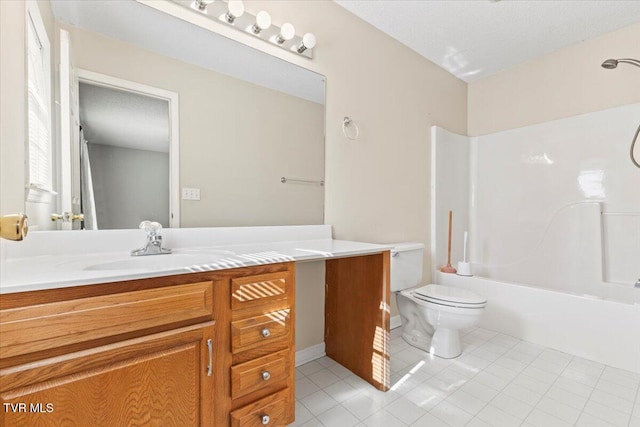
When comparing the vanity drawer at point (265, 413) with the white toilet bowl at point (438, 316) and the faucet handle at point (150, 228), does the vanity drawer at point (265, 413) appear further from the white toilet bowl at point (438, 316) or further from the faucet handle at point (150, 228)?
the white toilet bowl at point (438, 316)

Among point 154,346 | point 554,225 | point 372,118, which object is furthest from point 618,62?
point 154,346

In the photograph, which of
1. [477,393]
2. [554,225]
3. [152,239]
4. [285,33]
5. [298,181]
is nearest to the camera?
[152,239]

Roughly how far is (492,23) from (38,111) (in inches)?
111

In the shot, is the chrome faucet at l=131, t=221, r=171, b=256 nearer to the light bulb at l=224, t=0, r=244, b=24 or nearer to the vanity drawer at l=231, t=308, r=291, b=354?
the vanity drawer at l=231, t=308, r=291, b=354

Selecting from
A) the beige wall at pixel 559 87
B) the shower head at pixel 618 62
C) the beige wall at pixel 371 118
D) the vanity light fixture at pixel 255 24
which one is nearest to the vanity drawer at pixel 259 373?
the beige wall at pixel 371 118

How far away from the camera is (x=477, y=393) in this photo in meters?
1.54

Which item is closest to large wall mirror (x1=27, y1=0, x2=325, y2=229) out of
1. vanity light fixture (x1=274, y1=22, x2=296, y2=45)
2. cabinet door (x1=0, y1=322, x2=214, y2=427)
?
vanity light fixture (x1=274, y1=22, x2=296, y2=45)

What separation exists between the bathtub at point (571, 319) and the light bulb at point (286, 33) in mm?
2284

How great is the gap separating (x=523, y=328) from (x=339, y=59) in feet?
7.80

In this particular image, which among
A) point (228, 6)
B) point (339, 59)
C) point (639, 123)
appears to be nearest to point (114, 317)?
point (228, 6)

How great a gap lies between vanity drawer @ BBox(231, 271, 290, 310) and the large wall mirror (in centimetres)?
57

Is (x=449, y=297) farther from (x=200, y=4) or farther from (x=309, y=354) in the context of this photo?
(x=200, y=4)

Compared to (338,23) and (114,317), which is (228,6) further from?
(114,317)

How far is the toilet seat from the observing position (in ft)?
5.92
